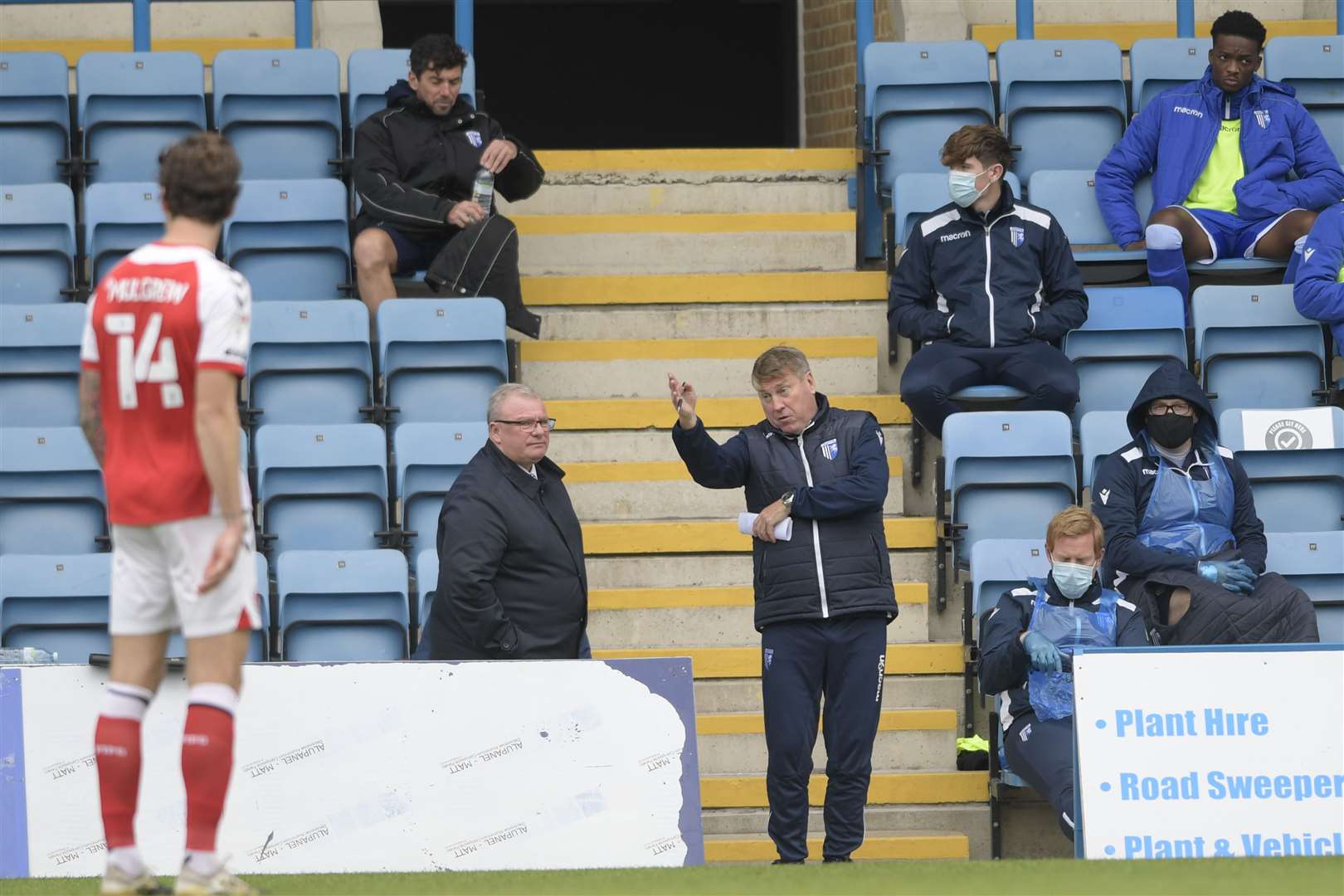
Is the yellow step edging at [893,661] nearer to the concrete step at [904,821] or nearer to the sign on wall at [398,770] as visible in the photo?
the concrete step at [904,821]

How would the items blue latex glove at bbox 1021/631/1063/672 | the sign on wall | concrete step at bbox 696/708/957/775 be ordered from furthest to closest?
concrete step at bbox 696/708/957/775 < blue latex glove at bbox 1021/631/1063/672 < the sign on wall

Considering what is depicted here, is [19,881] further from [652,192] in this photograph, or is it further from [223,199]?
[652,192]

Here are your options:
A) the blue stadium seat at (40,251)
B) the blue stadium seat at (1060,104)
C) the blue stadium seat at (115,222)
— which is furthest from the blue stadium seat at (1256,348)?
the blue stadium seat at (40,251)

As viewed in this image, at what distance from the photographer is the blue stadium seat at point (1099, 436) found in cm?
745

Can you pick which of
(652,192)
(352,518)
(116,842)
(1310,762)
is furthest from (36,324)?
(1310,762)

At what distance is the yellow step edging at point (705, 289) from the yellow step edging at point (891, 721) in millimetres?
2293

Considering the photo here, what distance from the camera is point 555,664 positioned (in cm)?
566

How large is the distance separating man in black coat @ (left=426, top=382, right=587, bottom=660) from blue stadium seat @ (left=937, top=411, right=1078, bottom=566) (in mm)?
2009

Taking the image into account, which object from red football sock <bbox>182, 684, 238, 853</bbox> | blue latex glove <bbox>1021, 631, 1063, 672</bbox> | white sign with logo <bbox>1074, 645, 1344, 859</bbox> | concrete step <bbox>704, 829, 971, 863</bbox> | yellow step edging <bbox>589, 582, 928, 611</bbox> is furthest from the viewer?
yellow step edging <bbox>589, 582, 928, 611</bbox>

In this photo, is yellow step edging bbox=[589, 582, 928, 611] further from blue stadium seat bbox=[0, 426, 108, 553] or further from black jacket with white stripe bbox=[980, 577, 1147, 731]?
blue stadium seat bbox=[0, 426, 108, 553]

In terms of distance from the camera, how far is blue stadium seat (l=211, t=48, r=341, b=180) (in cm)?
888

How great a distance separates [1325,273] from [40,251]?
17.2 feet

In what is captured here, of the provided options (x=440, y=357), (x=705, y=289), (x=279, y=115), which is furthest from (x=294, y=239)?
(x=705, y=289)

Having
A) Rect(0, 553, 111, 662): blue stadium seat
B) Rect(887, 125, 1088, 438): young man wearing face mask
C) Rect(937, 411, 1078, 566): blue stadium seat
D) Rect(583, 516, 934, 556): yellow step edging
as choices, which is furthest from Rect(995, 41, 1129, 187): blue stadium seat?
Rect(0, 553, 111, 662): blue stadium seat
